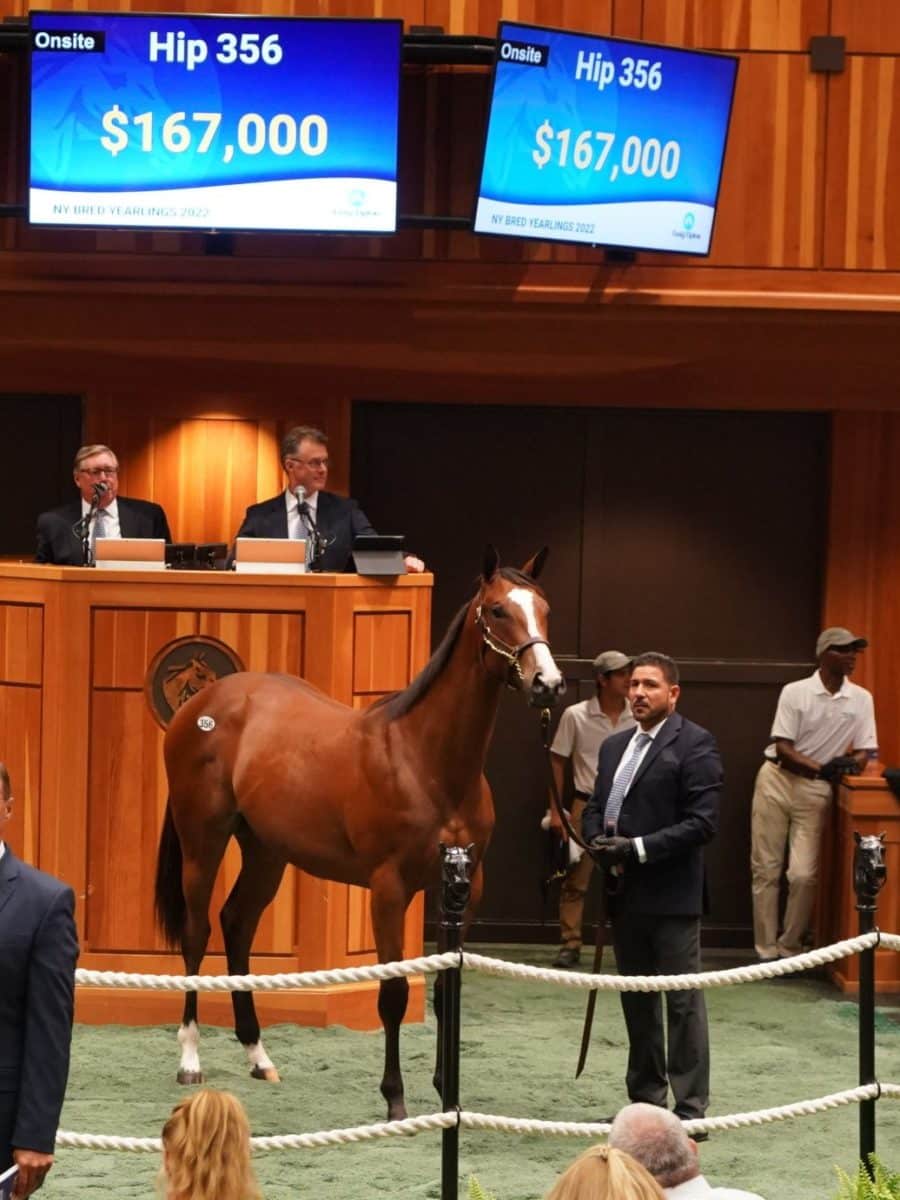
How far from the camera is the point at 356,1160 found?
7.14m

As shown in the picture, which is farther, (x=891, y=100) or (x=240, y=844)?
(x=891, y=100)

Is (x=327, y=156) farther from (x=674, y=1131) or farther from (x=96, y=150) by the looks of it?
(x=674, y=1131)

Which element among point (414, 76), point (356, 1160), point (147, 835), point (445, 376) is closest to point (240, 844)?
point (147, 835)

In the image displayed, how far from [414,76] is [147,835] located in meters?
4.31

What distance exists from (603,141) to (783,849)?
3861 millimetres

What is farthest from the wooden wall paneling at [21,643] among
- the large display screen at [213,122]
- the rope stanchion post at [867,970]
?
the rope stanchion post at [867,970]

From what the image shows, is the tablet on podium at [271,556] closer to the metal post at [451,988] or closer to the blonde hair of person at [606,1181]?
the metal post at [451,988]

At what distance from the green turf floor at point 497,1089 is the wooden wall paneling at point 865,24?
16.3 ft

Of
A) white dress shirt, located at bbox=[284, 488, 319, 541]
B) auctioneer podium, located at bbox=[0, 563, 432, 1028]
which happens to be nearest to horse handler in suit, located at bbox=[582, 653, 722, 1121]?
auctioneer podium, located at bbox=[0, 563, 432, 1028]

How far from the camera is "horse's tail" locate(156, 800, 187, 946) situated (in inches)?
335

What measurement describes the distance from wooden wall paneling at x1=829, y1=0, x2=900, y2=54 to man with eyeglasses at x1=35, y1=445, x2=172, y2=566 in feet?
14.8

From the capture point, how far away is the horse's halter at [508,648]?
24.1 feet

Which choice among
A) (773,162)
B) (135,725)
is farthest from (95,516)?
(773,162)

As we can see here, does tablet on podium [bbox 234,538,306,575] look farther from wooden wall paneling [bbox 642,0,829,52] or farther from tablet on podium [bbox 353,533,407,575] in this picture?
wooden wall paneling [bbox 642,0,829,52]
